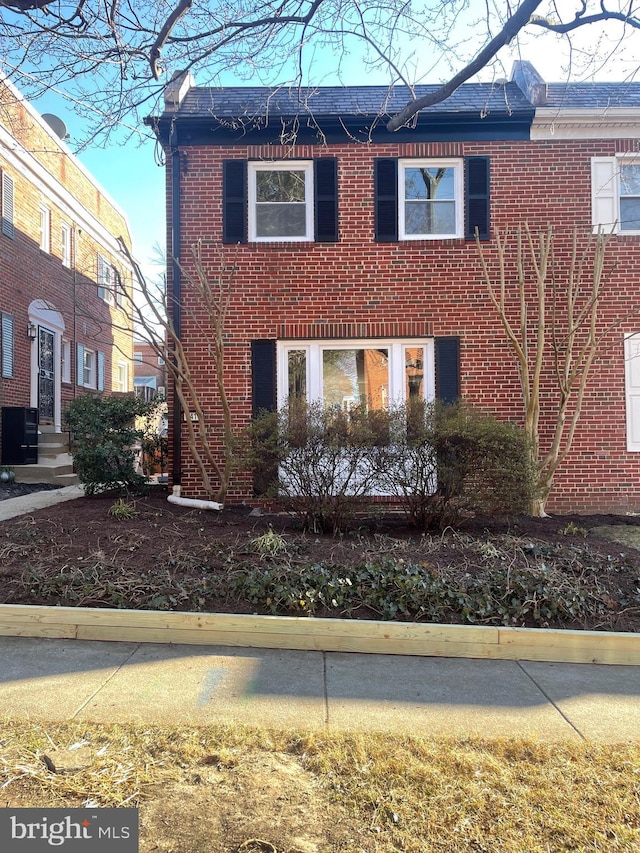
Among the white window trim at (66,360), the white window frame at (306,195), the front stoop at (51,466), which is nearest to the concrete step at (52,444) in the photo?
the front stoop at (51,466)

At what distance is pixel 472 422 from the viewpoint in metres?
5.73

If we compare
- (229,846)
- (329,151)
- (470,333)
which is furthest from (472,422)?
(329,151)

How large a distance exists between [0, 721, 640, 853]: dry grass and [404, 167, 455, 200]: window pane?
7.78 meters

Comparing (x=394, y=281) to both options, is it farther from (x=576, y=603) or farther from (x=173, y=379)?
(x=576, y=603)

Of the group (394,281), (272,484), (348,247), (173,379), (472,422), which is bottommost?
(272,484)

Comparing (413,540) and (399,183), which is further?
(399,183)

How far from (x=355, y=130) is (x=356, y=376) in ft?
12.2

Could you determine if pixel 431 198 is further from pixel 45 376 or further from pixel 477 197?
pixel 45 376

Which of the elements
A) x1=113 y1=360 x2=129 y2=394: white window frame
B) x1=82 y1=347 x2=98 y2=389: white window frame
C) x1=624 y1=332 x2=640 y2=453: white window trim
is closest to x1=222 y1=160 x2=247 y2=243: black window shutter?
x1=624 y1=332 x2=640 y2=453: white window trim

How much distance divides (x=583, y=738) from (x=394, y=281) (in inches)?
266

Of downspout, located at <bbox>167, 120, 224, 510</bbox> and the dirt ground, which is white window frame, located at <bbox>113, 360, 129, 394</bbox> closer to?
downspout, located at <bbox>167, 120, 224, 510</bbox>

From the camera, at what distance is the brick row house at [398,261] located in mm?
8156

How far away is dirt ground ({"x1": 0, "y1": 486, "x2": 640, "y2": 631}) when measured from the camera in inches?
158

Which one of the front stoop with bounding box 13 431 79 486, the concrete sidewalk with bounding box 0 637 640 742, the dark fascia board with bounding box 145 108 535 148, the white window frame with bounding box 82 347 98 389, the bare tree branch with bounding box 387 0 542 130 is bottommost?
the concrete sidewalk with bounding box 0 637 640 742
